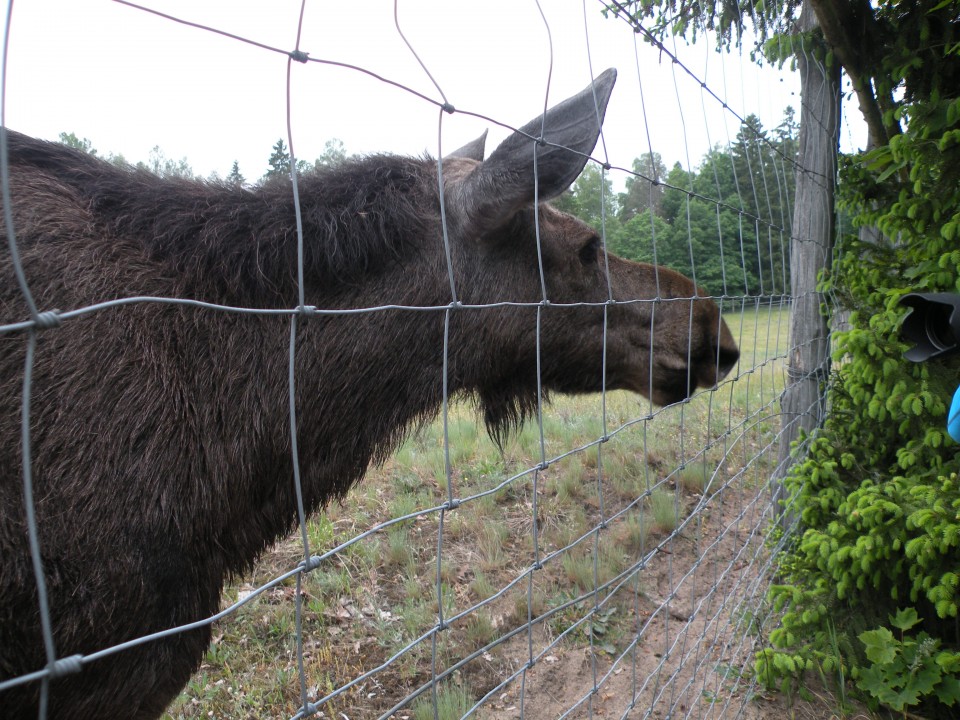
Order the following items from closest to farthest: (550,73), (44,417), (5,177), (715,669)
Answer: (5,177) < (44,417) < (550,73) < (715,669)

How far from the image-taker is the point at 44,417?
1390mm

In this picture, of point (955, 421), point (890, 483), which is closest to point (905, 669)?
point (890, 483)

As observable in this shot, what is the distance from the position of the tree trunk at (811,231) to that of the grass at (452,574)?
0.22 m

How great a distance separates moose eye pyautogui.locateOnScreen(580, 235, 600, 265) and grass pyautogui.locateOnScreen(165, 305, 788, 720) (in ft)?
2.23

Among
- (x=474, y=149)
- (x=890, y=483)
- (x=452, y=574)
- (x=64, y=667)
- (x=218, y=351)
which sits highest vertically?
(x=474, y=149)

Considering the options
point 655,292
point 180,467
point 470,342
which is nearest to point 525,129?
point 470,342

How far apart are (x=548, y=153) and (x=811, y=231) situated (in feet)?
8.65

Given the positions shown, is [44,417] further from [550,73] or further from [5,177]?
[550,73]

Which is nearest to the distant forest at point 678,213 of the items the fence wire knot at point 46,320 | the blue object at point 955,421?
the blue object at point 955,421

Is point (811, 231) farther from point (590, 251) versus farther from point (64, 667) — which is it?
point (64, 667)

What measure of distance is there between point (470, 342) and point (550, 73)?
91 centimetres

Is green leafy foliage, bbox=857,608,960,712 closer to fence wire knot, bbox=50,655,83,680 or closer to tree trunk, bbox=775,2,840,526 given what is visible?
tree trunk, bbox=775,2,840,526

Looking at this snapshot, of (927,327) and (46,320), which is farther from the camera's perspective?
(927,327)

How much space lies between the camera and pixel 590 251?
2.50 m
